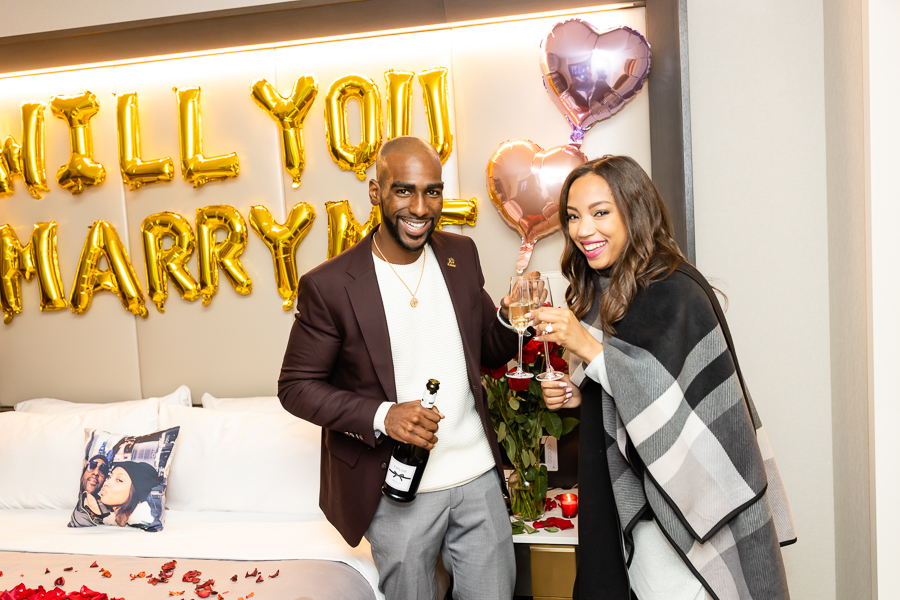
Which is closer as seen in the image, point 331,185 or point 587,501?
point 587,501

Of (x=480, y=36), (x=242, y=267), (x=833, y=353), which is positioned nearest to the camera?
(x=833, y=353)

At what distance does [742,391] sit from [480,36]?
5.98ft

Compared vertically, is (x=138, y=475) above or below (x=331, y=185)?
below

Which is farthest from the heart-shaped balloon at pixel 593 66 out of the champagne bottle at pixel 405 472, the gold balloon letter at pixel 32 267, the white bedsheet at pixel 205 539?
the gold balloon letter at pixel 32 267

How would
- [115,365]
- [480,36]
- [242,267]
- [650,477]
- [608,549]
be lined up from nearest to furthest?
1. [650,477]
2. [608,549]
3. [480,36]
4. [242,267]
5. [115,365]

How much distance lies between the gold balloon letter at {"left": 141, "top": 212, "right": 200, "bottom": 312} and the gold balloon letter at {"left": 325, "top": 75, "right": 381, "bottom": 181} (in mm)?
787

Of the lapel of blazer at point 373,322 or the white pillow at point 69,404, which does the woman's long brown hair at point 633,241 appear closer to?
the lapel of blazer at point 373,322

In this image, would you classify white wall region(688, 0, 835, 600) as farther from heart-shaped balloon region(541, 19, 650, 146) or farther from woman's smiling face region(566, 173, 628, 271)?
woman's smiling face region(566, 173, 628, 271)

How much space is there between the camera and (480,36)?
8.68 ft

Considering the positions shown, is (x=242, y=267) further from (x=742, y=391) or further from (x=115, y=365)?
(x=742, y=391)

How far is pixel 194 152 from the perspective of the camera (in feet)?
9.37

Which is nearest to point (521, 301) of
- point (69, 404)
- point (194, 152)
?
point (194, 152)

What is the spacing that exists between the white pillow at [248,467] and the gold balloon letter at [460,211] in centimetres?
100

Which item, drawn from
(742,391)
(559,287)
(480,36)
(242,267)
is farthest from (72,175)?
(742,391)
